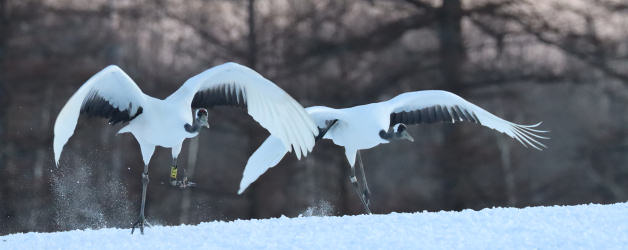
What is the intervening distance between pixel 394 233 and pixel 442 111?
215 centimetres

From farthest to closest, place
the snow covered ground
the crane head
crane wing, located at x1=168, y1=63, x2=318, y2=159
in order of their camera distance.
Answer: the crane head < the snow covered ground < crane wing, located at x1=168, y1=63, x2=318, y2=159

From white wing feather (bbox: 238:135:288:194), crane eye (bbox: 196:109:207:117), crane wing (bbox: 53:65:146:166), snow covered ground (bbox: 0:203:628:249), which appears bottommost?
snow covered ground (bbox: 0:203:628:249)

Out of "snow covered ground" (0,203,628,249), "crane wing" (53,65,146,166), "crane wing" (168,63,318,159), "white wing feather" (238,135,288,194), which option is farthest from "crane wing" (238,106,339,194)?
"crane wing" (53,65,146,166)

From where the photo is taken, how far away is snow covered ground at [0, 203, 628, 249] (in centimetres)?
619

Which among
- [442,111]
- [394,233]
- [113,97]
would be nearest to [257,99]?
[113,97]

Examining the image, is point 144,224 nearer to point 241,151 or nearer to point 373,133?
point 373,133

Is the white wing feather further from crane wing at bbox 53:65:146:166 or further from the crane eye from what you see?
crane wing at bbox 53:65:146:166

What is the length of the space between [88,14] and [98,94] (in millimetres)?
9316

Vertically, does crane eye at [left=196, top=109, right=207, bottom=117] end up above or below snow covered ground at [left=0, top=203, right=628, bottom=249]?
above

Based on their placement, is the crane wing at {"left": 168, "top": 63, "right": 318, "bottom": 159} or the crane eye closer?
the crane wing at {"left": 168, "top": 63, "right": 318, "bottom": 159}

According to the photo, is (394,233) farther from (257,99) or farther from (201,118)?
(201,118)

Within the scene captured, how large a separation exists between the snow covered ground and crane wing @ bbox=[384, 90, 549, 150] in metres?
0.93

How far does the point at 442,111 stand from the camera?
8.35 m

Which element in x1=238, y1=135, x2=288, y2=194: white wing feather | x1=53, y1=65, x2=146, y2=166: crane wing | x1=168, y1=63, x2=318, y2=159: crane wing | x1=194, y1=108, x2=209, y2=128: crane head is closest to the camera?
x1=168, y1=63, x2=318, y2=159: crane wing
